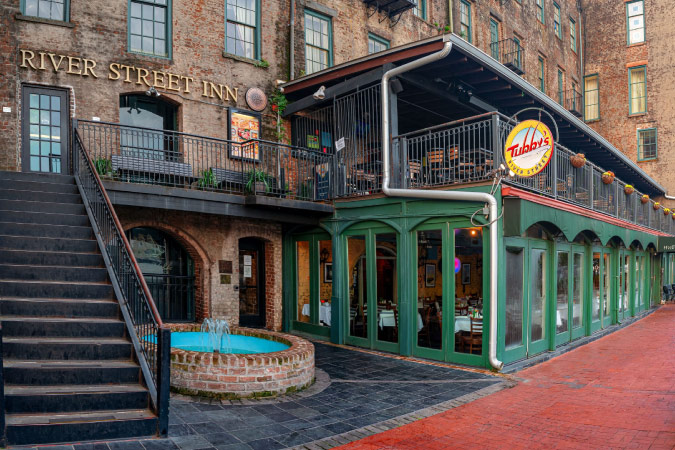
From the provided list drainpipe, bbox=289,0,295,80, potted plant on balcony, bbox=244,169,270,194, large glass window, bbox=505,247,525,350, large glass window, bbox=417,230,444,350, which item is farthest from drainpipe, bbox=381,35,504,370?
drainpipe, bbox=289,0,295,80

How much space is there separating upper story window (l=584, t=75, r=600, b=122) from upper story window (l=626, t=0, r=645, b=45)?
2441mm

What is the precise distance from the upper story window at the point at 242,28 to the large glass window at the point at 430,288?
20.3 ft

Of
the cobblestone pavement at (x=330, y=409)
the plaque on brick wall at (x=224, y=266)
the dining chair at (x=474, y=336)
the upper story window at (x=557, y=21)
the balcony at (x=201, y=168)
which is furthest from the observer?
the upper story window at (x=557, y=21)

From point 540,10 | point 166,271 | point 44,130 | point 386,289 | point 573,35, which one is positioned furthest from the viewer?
point 573,35

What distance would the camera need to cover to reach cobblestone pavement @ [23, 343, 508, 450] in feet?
18.2

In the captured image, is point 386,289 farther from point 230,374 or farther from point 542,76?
point 542,76

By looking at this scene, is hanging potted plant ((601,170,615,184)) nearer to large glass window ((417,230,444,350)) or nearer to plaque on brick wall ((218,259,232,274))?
large glass window ((417,230,444,350))

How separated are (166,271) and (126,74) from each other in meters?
4.20

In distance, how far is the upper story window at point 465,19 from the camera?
18453 mm

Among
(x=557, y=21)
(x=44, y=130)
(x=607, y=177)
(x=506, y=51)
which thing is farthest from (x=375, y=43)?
(x=557, y=21)

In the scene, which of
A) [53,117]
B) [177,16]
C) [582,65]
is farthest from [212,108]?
[582,65]

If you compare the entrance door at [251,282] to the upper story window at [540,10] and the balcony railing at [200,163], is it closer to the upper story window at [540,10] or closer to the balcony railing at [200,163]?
the balcony railing at [200,163]

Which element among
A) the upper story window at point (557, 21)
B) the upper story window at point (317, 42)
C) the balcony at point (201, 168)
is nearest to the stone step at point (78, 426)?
the balcony at point (201, 168)

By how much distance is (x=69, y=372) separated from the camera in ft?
18.4
